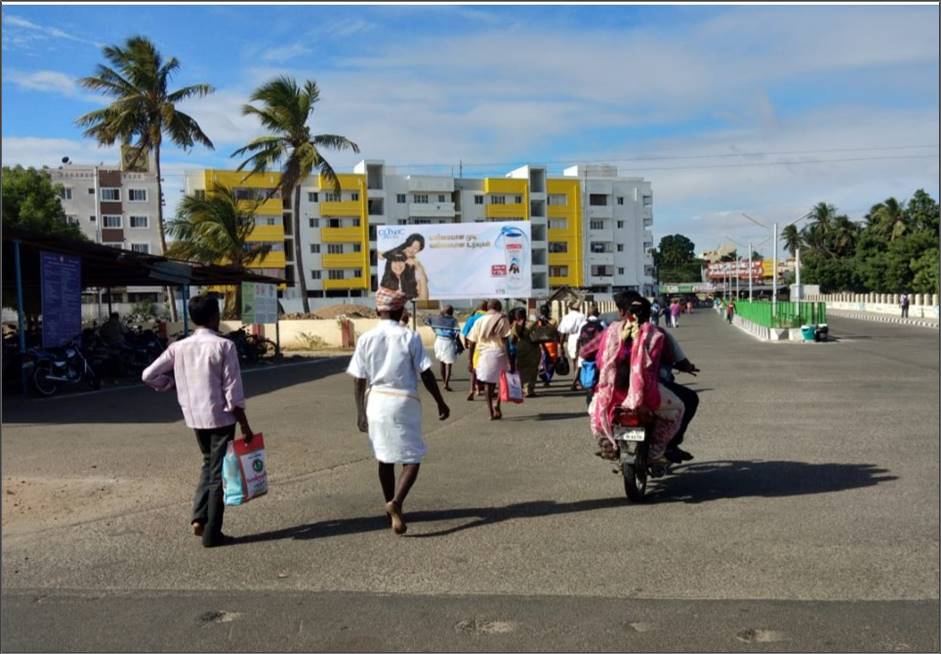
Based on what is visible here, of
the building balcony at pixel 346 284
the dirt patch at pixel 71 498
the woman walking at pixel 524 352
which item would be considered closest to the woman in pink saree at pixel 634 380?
the dirt patch at pixel 71 498

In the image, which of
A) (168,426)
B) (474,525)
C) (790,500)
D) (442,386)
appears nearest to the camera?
(474,525)

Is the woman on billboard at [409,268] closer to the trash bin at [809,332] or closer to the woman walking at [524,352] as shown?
the woman walking at [524,352]

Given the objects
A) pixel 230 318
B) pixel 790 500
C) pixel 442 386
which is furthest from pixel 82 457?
pixel 230 318

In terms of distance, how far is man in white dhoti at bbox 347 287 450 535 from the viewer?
601 cm

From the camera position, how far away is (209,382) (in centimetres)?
588

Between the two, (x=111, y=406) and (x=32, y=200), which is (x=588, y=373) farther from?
(x=32, y=200)

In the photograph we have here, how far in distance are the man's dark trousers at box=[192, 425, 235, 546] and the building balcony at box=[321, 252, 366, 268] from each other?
71.4m

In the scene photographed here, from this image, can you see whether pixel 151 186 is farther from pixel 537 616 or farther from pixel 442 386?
pixel 537 616

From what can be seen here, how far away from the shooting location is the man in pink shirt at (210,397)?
5.88 m

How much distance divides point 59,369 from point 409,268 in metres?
7.30

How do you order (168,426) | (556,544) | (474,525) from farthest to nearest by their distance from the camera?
(168,426), (474,525), (556,544)

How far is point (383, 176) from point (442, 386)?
6447cm

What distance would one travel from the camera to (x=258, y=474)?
19.9ft

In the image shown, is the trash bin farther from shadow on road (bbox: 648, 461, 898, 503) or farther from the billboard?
shadow on road (bbox: 648, 461, 898, 503)
